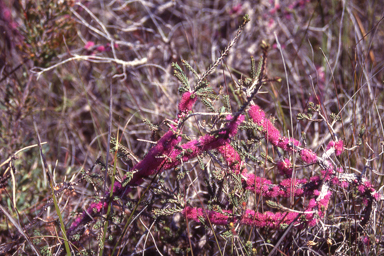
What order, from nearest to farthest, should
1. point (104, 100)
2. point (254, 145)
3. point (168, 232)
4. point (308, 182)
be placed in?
1. point (308, 182)
2. point (254, 145)
3. point (168, 232)
4. point (104, 100)

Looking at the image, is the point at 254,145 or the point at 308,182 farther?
the point at 254,145

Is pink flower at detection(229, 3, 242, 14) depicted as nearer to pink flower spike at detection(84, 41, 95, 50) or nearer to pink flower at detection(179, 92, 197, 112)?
pink flower spike at detection(84, 41, 95, 50)

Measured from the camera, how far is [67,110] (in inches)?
96.5

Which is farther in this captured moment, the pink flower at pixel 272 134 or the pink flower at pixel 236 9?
the pink flower at pixel 236 9

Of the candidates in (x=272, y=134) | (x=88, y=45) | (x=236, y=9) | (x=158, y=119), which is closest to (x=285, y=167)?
(x=272, y=134)

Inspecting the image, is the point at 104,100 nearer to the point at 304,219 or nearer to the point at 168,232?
the point at 168,232

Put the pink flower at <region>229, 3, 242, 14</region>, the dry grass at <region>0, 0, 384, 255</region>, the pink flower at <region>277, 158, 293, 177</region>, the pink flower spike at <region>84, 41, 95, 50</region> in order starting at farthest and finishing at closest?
the pink flower at <region>229, 3, 242, 14</region>
the pink flower spike at <region>84, 41, 95, 50</region>
the dry grass at <region>0, 0, 384, 255</region>
the pink flower at <region>277, 158, 293, 177</region>

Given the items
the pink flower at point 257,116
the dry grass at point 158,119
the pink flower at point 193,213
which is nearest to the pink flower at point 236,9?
the dry grass at point 158,119

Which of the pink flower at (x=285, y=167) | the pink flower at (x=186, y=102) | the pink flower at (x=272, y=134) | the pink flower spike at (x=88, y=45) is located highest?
the pink flower spike at (x=88, y=45)

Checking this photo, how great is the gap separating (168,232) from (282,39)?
2.30 metres

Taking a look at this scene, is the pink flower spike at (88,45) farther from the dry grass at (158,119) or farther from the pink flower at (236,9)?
the pink flower at (236,9)

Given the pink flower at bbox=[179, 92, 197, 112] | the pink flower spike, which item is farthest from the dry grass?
the pink flower at bbox=[179, 92, 197, 112]

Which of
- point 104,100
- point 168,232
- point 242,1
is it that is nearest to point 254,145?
point 168,232

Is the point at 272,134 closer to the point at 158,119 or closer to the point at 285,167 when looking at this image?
the point at 285,167
